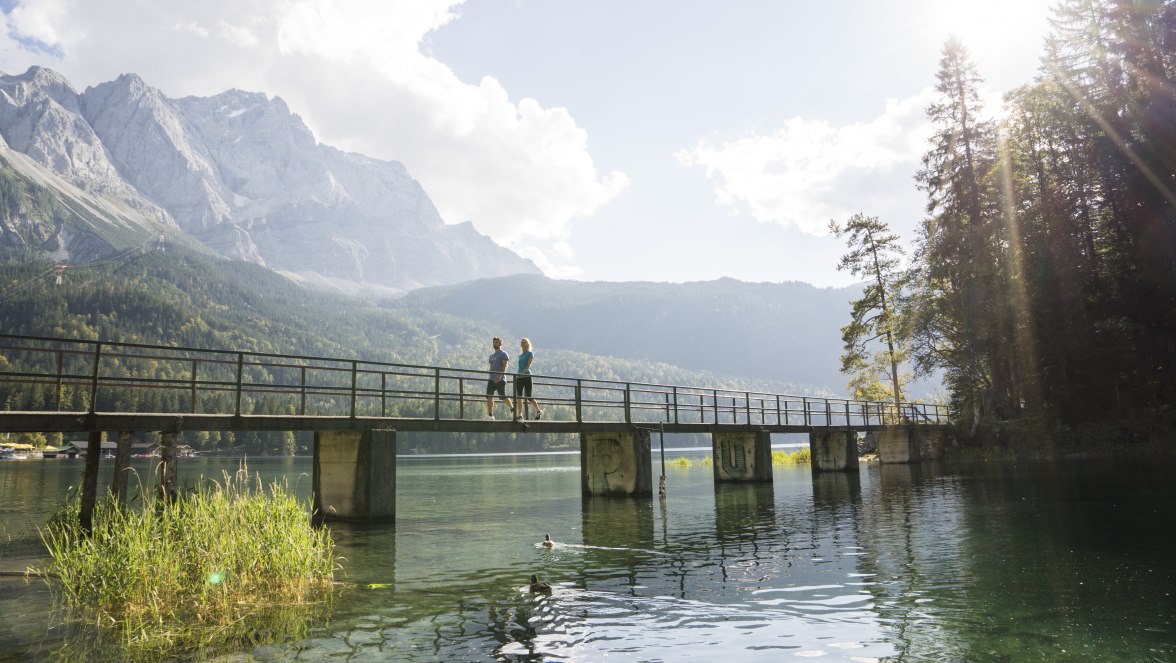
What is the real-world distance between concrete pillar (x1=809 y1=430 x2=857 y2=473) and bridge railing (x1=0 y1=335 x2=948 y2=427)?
2.47 feet

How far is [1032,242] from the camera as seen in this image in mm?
41438

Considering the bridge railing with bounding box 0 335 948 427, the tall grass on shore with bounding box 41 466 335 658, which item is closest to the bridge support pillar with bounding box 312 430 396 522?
the bridge railing with bounding box 0 335 948 427

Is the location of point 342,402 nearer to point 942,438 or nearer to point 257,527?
point 942,438

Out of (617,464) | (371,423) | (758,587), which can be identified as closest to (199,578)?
(758,587)

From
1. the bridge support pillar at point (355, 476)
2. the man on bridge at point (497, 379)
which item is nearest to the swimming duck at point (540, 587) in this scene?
the bridge support pillar at point (355, 476)

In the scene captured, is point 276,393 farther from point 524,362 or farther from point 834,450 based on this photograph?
point 524,362

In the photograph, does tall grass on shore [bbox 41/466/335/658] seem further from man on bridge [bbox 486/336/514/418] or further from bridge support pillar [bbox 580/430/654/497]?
bridge support pillar [bbox 580/430/654/497]

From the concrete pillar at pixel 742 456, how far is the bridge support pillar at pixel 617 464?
24.1ft

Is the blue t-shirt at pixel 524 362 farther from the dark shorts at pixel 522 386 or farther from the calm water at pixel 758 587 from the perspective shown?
the calm water at pixel 758 587

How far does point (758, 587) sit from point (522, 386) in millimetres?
11996

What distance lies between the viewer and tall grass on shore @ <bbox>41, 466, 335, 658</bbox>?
25.3ft

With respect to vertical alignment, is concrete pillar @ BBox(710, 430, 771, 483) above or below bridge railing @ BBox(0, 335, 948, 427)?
below

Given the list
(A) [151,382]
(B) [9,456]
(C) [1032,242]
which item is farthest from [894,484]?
(B) [9,456]

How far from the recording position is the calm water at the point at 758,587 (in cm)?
698
